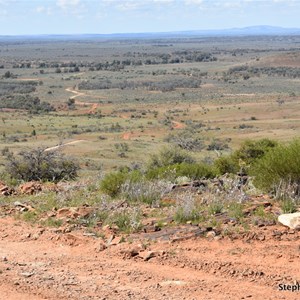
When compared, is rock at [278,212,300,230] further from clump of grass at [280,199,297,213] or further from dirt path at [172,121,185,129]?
dirt path at [172,121,185,129]

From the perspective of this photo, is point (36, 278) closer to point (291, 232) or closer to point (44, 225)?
point (44, 225)

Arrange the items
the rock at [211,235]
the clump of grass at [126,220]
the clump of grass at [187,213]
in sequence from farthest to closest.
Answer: the clump of grass at [187,213] → the clump of grass at [126,220] → the rock at [211,235]

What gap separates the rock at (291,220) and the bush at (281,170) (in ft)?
3.34

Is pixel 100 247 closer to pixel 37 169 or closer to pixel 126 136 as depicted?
pixel 37 169

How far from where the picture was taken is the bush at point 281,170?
27.5 ft

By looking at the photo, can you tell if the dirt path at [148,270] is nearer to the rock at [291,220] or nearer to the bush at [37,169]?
the rock at [291,220]

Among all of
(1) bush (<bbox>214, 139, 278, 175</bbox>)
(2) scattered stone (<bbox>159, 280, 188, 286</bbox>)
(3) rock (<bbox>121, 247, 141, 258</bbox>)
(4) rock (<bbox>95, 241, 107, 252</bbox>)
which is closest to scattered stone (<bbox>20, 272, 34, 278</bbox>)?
(4) rock (<bbox>95, 241, 107, 252</bbox>)

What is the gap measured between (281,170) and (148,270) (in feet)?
10.8

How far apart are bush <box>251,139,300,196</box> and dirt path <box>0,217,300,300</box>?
1777 millimetres

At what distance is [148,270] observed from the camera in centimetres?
607

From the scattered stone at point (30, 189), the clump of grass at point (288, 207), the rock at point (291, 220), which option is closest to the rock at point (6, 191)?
the scattered stone at point (30, 189)

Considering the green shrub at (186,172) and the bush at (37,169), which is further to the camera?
the bush at (37,169)

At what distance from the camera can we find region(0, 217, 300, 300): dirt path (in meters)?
5.52

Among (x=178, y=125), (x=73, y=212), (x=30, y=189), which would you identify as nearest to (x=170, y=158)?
(x=30, y=189)
